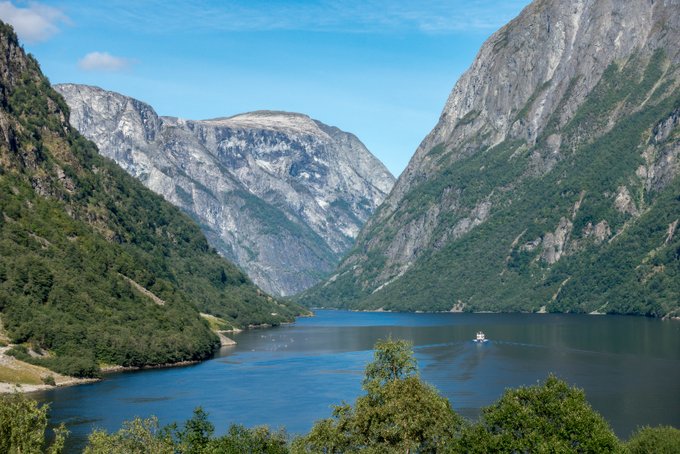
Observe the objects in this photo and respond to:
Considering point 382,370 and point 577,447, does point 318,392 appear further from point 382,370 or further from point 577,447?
point 577,447

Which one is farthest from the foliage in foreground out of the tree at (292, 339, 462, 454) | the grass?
the grass

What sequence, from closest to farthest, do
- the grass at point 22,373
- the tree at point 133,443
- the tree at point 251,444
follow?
the tree at point 133,443, the tree at point 251,444, the grass at point 22,373

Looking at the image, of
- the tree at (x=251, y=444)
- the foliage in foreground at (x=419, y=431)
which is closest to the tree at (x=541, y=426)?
the foliage in foreground at (x=419, y=431)

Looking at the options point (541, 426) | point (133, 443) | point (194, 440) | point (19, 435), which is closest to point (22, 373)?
point (194, 440)

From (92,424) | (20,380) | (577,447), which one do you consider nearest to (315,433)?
(577,447)

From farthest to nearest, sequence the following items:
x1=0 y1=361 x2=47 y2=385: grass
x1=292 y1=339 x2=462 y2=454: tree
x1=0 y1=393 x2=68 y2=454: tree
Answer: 1. x1=0 y1=361 x2=47 y2=385: grass
2. x1=292 y1=339 x2=462 y2=454: tree
3. x1=0 y1=393 x2=68 y2=454: tree

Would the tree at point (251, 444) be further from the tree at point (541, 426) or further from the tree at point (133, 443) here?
the tree at point (541, 426)

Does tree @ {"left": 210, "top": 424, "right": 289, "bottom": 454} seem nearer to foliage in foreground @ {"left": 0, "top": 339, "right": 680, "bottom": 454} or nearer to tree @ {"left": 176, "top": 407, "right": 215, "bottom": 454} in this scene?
foliage in foreground @ {"left": 0, "top": 339, "right": 680, "bottom": 454}

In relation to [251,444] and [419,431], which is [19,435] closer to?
[251,444]
